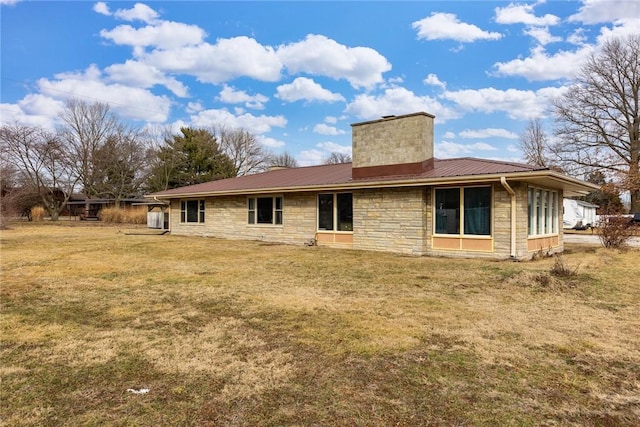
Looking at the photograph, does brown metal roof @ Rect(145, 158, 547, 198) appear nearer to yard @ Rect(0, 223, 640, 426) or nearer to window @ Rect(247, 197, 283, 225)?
window @ Rect(247, 197, 283, 225)

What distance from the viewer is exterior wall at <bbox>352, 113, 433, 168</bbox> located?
40.4ft

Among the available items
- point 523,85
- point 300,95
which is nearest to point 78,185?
point 300,95

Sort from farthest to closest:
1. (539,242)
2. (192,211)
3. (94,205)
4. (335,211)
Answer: (94,205) < (192,211) < (335,211) < (539,242)

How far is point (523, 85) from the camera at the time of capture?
77.8ft

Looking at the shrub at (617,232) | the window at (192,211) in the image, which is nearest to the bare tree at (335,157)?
the window at (192,211)

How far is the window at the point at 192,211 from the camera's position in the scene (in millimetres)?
18766

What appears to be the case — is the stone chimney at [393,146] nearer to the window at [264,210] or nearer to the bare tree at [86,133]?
the window at [264,210]

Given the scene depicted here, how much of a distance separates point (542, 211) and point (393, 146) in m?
4.89

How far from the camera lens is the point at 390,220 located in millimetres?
12250

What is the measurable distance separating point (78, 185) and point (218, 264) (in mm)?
37678

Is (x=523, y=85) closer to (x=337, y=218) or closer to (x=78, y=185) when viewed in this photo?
(x=337, y=218)

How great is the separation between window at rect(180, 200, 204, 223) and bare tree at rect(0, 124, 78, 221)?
20813 millimetres

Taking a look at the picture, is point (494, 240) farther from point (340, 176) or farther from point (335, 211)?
point (340, 176)

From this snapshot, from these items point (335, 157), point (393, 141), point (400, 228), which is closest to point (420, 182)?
point (400, 228)
